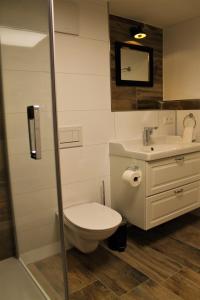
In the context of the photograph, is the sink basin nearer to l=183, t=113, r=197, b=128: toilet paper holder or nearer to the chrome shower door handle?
l=183, t=113, r=197, b=128: toilet paper holder

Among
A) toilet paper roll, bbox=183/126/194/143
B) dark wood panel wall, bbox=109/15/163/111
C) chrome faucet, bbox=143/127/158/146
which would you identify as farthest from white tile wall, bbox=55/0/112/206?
toilet paper roll, bbox=183/126/194/143

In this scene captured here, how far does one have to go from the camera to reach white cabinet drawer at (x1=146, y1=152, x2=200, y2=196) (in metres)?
2.14

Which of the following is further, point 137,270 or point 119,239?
point 119,239

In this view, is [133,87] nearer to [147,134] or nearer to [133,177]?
[147,134]

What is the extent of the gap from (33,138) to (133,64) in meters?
1.67

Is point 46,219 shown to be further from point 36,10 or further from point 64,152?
point 36,10

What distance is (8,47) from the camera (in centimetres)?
168

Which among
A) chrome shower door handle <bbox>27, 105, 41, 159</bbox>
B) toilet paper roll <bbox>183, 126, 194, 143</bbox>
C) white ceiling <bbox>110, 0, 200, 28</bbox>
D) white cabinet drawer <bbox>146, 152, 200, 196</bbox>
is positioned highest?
white ceiling <bbox>110, 0, 200, 28</bbox>

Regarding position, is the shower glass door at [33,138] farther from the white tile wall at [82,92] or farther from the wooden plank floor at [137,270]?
the white tile wall at [82,92]

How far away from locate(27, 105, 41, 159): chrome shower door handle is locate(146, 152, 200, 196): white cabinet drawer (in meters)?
1.03

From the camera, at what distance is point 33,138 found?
4.58 ft

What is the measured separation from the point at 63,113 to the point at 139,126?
91cm

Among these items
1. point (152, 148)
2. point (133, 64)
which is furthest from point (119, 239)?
point (133, 64)

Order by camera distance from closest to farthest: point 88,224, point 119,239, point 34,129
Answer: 1. point 34,129
2. point 88,224
3. point 119,239
